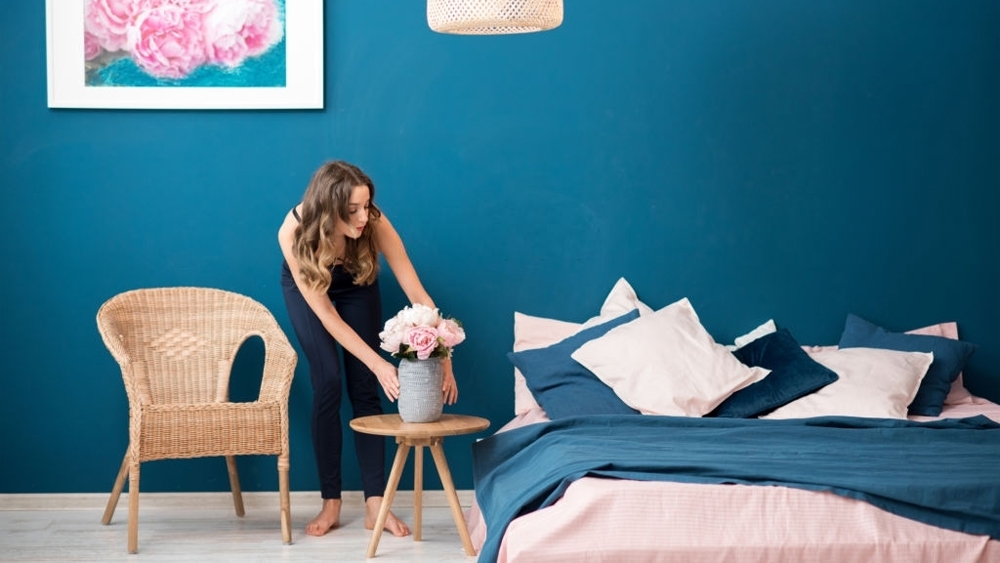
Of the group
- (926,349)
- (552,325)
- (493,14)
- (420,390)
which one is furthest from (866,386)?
(493,14)

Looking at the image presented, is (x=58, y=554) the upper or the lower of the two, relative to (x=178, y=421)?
lower

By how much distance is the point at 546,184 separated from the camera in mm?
4680

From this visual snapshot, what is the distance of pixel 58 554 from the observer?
3.88 meters

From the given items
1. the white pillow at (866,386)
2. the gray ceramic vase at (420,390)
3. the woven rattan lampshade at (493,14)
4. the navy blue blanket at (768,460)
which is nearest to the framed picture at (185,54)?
the woven rattan lampshade at (493,14)

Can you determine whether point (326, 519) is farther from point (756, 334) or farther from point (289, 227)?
point (756, 334)

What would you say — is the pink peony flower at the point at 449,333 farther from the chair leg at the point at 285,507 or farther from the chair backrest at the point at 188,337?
the chair backrest at the point at 188,337

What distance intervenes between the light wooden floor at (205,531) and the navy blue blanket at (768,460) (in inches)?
16.7

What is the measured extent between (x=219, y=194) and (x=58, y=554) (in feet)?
4.82

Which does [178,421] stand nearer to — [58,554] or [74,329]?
[58,554]

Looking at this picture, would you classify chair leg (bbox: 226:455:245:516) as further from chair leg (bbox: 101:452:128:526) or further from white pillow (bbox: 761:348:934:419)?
white pillow (bbox: 761:348:934:419)

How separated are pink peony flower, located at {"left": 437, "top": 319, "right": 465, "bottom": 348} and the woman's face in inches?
18.0

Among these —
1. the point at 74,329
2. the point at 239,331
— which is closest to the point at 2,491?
the point at 74,329

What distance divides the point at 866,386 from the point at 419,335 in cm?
162

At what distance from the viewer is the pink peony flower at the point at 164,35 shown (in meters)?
4.49
